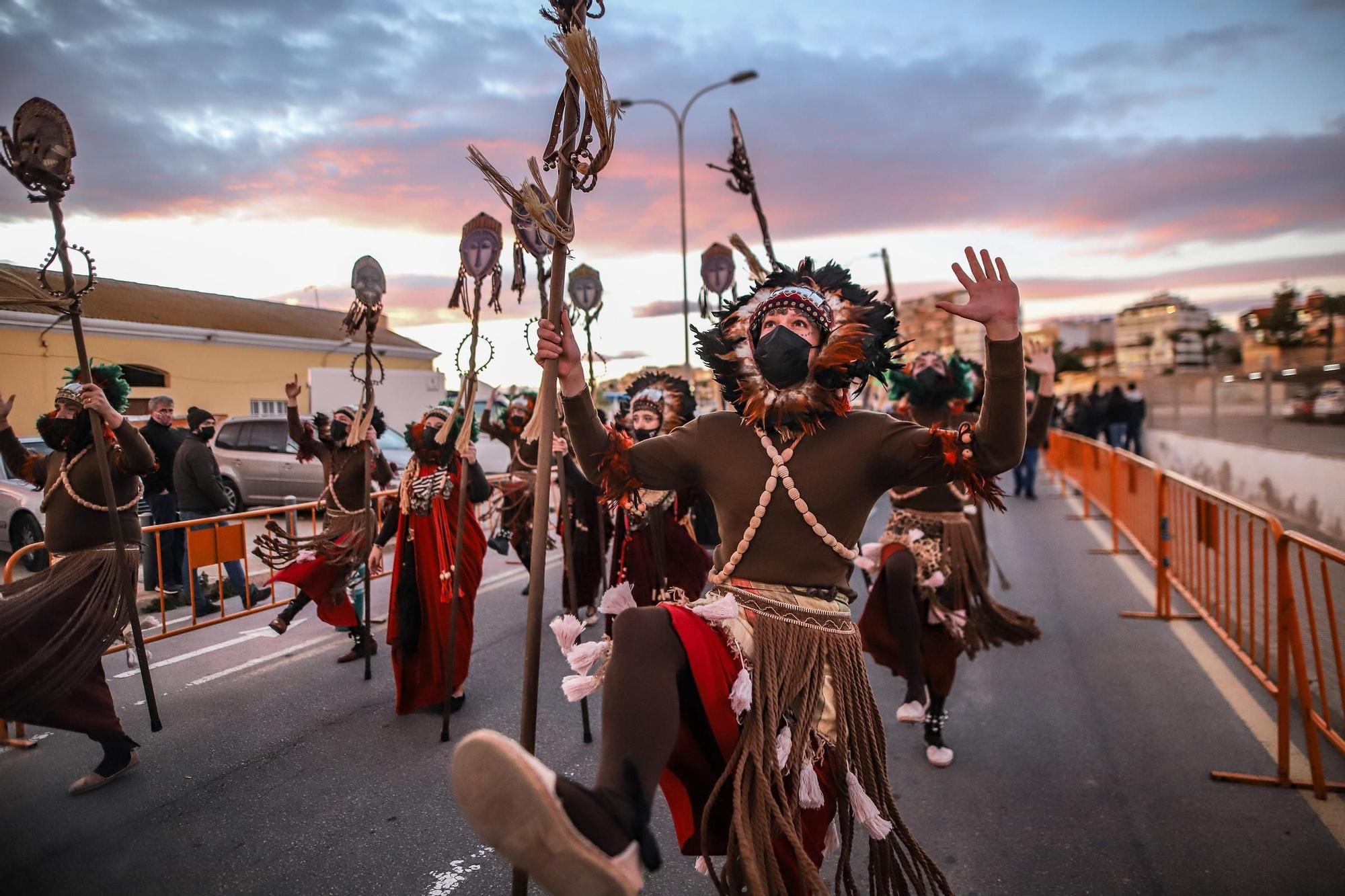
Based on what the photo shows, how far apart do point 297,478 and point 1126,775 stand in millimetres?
11653

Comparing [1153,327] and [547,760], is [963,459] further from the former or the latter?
[1153,327]

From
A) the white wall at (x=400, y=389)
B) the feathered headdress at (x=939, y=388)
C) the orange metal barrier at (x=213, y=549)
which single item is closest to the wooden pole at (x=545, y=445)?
the feathered headdress at (x=939, y=388)

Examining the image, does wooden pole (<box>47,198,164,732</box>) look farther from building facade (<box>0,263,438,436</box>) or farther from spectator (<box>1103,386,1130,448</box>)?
spectator (<box>1103,386,1130,448</box>)

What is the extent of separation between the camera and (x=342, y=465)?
633 cm

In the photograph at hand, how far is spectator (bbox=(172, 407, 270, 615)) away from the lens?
7.86m

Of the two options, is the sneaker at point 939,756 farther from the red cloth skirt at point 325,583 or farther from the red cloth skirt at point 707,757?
the red cloth skirt at point 325,583

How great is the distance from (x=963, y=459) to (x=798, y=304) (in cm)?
76

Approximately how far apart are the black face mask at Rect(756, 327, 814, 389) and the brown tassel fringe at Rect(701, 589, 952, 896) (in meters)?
0.73

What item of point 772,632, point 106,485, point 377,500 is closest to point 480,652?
point 377,500

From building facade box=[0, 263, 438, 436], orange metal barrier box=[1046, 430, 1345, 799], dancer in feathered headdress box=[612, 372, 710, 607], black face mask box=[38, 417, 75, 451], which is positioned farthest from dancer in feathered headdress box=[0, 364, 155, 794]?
orange metal barrier box=[1046, 430, 1345, 799]

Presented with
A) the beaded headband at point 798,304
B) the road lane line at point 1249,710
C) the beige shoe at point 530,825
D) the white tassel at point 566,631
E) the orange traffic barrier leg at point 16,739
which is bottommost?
the road lane line at point 1249,710

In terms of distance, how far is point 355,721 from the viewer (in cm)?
476

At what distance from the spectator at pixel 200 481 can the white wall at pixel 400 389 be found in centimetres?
610

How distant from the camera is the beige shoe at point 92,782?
3.83 meters
